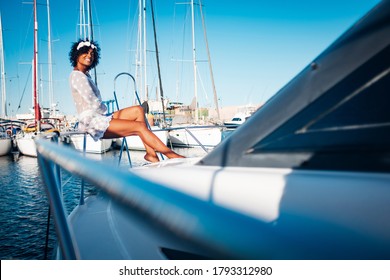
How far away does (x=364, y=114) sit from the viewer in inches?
44.5

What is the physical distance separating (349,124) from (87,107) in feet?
8.58

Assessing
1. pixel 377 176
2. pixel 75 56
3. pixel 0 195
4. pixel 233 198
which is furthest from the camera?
pixel 0 195

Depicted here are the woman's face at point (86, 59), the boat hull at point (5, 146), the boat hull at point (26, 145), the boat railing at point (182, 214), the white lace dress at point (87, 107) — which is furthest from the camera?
the boat hull at point (5, 146)

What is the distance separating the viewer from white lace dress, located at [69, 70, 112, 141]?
291cm

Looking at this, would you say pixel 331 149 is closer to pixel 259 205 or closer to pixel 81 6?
pixel 259 205

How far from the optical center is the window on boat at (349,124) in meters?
1.08

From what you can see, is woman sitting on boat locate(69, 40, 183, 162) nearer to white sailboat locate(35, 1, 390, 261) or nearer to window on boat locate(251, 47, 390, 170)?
white sailboat locate(35, 1, 390, 261)

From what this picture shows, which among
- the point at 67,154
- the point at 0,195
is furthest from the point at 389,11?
the point at 0,195

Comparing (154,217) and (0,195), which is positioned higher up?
(154,217)

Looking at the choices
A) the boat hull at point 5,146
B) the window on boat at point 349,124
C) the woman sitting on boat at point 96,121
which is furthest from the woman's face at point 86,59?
the boat hull at point 5,146

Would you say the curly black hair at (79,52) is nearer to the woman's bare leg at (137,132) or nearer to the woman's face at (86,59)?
the woman's face at (86,59)

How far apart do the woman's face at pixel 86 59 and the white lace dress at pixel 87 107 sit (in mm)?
210
